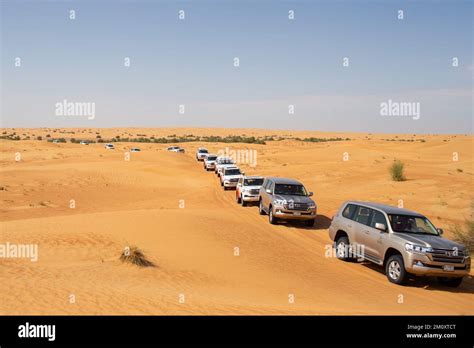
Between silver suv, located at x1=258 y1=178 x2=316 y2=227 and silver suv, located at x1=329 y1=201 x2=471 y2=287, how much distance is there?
4311 millimetres

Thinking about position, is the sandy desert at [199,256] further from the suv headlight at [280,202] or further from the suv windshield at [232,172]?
the suv windshield at [232,172]

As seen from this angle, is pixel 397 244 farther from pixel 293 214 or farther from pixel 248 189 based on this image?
pixel 248 189

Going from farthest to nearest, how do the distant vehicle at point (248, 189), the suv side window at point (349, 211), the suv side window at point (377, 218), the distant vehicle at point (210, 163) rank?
the distant vehicle at point (210, 163) → the distant vehicle at point (248, 189) → the suv side window at point (349, 211) → the suv side window at point (377, 218)

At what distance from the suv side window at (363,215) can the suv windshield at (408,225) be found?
74 cm

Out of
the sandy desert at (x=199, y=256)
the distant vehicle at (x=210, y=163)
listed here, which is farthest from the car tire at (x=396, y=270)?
the distant vehicle at (x=210, y=163)

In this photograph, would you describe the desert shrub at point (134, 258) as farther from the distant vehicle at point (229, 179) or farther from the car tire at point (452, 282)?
the distant vehicle at point (229, 179)

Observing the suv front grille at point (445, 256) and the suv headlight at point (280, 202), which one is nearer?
the suv front grille at point (445, 256)

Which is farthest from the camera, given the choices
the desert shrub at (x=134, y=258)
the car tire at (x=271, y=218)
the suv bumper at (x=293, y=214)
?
the car tire at (x=271, y=218)

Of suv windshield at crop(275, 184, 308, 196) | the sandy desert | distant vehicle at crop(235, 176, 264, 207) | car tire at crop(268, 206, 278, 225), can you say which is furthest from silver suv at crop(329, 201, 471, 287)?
distant vehicle at crop(235, 176, 264, 207)

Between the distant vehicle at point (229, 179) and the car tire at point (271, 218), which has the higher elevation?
the distant vehicle at point (229, 179)

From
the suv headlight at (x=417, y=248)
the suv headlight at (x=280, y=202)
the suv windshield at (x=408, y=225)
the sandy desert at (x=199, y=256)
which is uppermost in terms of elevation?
the suv windshield at (x=408, y=225)

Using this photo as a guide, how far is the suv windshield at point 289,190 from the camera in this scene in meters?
19.9

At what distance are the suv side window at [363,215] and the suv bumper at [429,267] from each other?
205 cm
